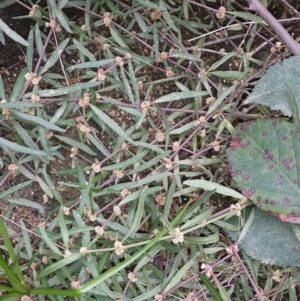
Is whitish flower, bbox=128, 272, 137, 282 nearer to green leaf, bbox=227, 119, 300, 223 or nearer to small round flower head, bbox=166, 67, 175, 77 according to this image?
green leaf, bbox=227, 119, 300, 223

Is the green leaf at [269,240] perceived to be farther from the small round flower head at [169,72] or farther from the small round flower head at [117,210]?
the small round flower head at [169,72]

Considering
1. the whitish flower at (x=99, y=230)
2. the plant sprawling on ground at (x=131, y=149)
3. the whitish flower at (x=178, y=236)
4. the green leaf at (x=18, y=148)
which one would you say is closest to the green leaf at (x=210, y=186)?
the plant sprawling on ground at (x=131, y=149)

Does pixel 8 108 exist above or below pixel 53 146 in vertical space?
above

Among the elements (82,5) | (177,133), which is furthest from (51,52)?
(177,133)

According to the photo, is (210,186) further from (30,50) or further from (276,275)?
(30,50)

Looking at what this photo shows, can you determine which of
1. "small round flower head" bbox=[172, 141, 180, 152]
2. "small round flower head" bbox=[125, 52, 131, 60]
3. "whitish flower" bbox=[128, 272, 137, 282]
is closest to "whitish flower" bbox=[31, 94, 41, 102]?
"small round flower head" bbox=[125, 52, 131, 60]

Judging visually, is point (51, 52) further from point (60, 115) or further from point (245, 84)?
point (245, 84)
